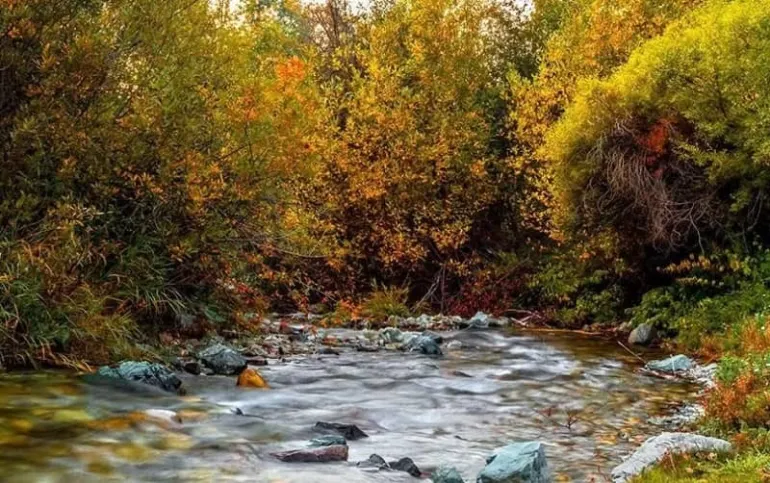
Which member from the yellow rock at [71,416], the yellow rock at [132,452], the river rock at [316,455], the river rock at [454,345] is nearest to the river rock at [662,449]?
the river rock at [316,455]

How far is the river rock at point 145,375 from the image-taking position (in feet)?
34.2

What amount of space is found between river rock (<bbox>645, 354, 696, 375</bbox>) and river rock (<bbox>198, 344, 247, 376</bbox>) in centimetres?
643

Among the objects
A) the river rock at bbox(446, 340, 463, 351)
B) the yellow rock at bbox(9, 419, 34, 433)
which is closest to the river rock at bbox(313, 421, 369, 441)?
the yellow rock at bbox(9, 419, 34, 433)

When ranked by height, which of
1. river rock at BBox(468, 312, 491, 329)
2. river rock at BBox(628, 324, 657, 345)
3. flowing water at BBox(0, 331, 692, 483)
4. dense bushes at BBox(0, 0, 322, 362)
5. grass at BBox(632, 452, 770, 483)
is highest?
dense bushes at BBox(0, 0, 322, 362)

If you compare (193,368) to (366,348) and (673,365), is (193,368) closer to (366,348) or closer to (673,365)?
(366,348)

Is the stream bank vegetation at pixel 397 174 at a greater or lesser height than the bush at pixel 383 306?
greater

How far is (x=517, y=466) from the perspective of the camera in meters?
6.71

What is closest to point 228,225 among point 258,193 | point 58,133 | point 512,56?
point 258,193

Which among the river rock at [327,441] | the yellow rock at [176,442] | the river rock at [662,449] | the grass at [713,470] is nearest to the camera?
the grass at [713,470]

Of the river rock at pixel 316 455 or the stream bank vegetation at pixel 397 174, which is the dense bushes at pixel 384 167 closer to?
the stream bank vegetation at pixel 397 174

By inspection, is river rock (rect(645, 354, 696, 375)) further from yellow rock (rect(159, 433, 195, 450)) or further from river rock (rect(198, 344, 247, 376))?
yellow rock (rect(159, 433, 195, 450))

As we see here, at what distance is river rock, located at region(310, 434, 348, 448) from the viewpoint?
7.99 meters

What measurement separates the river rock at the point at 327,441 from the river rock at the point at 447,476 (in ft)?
4.56

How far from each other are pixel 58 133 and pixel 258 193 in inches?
155
